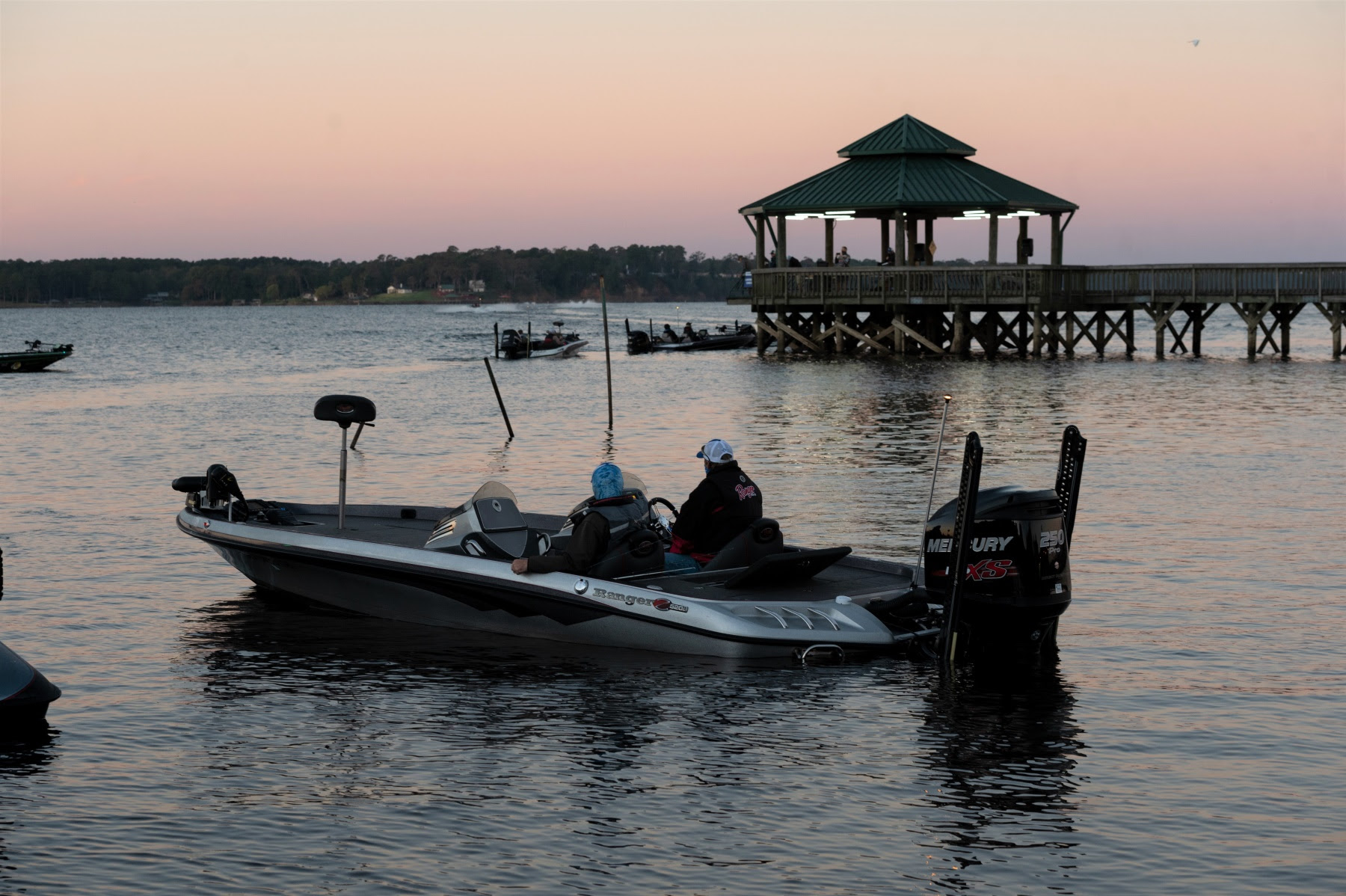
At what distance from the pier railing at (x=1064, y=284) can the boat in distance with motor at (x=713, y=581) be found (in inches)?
1707

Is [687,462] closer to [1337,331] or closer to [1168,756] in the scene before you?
[1168,756]

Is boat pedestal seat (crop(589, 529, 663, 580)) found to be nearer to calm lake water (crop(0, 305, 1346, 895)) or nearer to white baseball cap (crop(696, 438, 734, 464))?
calm lake water (crop(0, 305, 1346, 895))

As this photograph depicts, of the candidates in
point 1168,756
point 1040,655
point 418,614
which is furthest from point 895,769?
point 418,614

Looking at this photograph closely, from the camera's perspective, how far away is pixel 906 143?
5944 cm

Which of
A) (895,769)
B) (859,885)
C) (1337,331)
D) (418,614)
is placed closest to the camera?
(859,885)

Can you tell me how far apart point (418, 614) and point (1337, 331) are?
167 feet

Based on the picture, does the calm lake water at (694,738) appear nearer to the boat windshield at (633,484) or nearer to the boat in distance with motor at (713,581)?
the boat in distance with motor at (713,581)

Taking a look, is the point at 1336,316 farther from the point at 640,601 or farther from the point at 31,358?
the point at 31,358

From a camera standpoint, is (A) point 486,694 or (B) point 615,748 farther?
(A) point 486,694

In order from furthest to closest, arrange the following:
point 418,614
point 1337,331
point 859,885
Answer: point 1337,331, point 418,614, point 859,885

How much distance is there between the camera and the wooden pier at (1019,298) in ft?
182

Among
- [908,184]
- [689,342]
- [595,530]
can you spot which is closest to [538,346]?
[689,342]

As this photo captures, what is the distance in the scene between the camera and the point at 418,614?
14.4 meters

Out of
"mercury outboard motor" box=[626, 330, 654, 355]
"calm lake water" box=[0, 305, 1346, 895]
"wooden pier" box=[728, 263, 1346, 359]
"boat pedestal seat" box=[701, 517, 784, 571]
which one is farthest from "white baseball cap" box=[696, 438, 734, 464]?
"mercury outboard motor" box=[626, 330, 654, 355]
